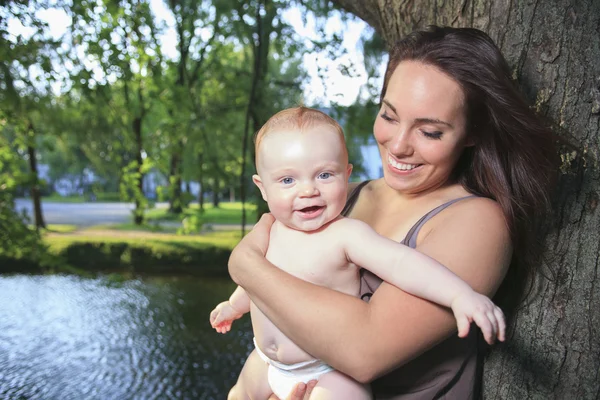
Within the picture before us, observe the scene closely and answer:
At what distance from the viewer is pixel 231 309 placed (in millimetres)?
1462

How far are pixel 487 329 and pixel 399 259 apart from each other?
222mm

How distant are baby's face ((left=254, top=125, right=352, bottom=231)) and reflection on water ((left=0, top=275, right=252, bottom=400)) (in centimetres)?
327

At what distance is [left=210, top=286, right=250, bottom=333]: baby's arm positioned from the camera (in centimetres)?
144

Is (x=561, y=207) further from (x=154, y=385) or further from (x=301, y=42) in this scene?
(x=301, y=42)

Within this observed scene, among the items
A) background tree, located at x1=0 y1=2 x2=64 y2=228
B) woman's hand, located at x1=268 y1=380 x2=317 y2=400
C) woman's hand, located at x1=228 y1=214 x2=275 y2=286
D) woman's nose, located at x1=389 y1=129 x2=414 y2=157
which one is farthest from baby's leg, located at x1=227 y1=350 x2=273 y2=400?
background tree, located at x1=0 y1=2 x2=64 y2=228

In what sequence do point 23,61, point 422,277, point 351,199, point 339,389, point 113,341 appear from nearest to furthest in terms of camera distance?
1. point 422,277
2. point 339,389
3. point 351,199
4. point 23,61
5. point 113,341

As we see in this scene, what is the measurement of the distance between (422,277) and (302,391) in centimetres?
40

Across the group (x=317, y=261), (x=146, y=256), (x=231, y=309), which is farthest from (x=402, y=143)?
(x=146, y=256)

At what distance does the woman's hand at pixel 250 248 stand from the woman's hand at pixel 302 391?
273 mm

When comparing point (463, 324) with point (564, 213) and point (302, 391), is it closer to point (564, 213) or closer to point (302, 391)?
point (302, 391)

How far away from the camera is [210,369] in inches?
186

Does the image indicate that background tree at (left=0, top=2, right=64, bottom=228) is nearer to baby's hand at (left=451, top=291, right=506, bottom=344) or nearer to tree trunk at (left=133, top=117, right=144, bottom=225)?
tree trunk at (left=133, top=117, right=144, bottom=225)

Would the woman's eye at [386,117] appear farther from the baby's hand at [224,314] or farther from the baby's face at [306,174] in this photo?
the baby's hand at [224,314]

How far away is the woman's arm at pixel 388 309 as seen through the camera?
3.28ft
